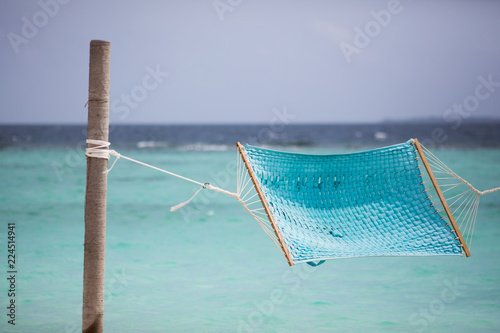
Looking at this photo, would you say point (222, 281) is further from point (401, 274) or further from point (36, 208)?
point (36, 208)

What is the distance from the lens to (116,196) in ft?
39.1

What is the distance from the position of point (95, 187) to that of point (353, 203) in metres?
1.56

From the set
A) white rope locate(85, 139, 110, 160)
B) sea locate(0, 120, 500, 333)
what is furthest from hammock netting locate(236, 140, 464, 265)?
sea locate(0, 120, 500, 333)

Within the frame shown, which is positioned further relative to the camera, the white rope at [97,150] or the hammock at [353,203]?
the hammock at [353,203]

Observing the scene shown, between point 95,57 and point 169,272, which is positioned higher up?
point 95,57

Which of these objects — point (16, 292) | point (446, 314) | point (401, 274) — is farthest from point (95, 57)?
point (401, 274)

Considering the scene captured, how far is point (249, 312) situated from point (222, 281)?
105cm

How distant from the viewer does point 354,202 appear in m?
3.69

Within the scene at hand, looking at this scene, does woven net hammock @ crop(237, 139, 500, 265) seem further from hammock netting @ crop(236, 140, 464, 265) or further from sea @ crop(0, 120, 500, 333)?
sea @ crop(0, 120, 500, 333)

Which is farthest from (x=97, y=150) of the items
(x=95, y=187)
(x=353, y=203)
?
(x=353, y=203)

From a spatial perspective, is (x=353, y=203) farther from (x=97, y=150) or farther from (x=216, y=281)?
(x=216, y=281)

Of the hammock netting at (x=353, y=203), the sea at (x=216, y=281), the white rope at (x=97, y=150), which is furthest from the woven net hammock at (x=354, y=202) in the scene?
the sea at (x=216, y=281)

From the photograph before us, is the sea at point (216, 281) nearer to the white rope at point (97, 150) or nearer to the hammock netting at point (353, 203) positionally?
the hammock netting at point (353, 203)

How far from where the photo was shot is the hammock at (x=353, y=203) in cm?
335
